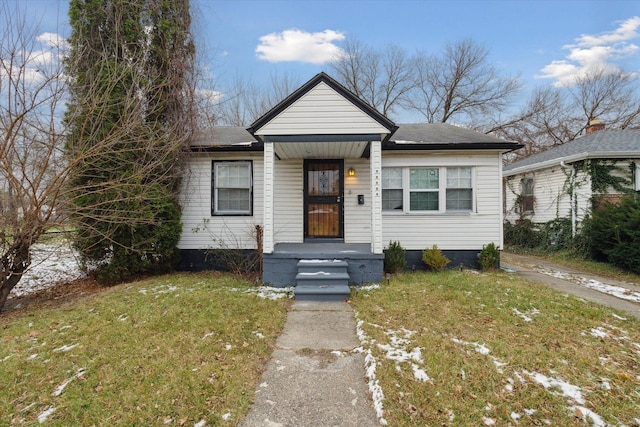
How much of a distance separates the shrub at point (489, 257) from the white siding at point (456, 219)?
25 cm

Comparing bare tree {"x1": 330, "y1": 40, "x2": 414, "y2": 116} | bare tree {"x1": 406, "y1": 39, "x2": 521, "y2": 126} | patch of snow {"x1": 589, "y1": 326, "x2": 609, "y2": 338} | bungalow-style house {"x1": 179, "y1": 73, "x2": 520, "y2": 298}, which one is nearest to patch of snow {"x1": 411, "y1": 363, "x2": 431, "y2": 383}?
patch of snow {"x1": 589, "y1": 326, "x2": 609, "y2": 338}

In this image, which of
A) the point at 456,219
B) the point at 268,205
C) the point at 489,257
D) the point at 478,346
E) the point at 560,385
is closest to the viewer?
the point at 560,385

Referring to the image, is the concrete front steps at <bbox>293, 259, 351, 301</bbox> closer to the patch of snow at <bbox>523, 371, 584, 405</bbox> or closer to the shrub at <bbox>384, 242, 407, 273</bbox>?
the shrub at <bbox>384, 242, 407, 273</bbox>

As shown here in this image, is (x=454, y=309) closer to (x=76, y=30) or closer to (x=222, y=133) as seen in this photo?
(x=222, y=133)

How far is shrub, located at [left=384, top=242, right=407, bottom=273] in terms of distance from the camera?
7.14 metres

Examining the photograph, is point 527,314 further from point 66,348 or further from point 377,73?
point 377,73

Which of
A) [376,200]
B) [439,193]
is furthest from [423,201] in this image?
[376,200]

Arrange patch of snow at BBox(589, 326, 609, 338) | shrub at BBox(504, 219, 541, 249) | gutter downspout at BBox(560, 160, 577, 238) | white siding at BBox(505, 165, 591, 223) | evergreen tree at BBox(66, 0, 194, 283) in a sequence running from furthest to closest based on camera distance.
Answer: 1. shrub at BBox(504, 219, 541, 249)
2. gutter downspout at BBox(560, 160, 577, 238)
3. white siding at BBox(505, 165, 591, 223)
4. evergreen tree at BBox(66, 0, 194, 283)
5. patch of snow at BBox(589, 326, 609, 338)

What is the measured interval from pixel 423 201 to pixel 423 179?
22.3 inches

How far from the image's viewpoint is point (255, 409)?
8.84ft

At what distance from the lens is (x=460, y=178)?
25.5 ft

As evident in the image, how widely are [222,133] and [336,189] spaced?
378 centimetres

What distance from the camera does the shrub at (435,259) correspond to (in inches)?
283

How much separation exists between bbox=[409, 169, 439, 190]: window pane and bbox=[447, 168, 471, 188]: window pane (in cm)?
36
